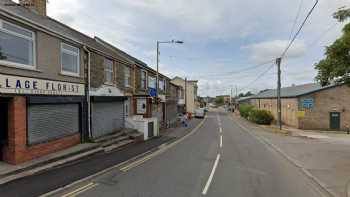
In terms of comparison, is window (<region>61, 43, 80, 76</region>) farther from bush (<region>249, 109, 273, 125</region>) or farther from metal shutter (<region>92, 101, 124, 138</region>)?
bush (<region>249, 109, 273, 125</region>)

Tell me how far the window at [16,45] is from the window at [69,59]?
210cm

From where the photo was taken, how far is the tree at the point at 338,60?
28.8ft

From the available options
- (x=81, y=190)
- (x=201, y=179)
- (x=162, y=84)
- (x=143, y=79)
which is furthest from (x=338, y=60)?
(x=162, y=84)

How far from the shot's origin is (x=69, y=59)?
12914 mm

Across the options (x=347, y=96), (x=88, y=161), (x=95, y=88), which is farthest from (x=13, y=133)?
(x=347, y=96)

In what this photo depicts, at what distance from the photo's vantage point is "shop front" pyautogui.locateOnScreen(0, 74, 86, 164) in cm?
Answer: 904

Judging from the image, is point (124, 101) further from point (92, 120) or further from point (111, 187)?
point (111, 187)

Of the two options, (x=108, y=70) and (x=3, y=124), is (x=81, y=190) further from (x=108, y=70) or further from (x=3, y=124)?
(x=108, y=70)

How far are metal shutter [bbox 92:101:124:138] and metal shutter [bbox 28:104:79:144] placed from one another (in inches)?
68.0

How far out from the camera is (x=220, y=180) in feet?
26.9

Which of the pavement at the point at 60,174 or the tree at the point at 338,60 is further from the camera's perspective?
the tree at the point at 338,60

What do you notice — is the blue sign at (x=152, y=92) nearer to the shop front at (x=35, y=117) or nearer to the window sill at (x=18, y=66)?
the shop front at (x=35, y=117)

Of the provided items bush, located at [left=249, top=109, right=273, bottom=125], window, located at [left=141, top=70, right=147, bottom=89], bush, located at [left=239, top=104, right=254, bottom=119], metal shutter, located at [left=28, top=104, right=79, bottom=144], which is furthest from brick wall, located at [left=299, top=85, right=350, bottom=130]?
metal shutter, located at [left=28, top=104, right=79, bottom=144]

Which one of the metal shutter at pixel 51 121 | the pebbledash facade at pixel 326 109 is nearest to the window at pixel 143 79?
the metal shutter at pixel 51 121
